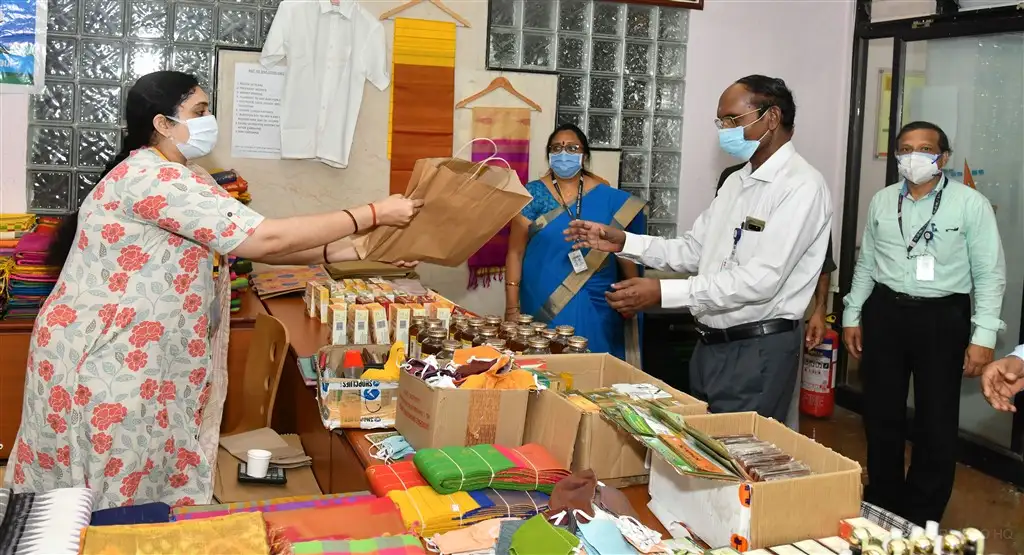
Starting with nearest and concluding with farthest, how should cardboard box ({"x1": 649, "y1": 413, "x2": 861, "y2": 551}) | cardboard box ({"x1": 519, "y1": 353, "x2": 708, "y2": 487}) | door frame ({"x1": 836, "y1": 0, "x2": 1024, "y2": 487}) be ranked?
cardboard box ({"x1": 649, "y1": 413, "x2": 861, "y2": 551}) < cardboard box ({"x1": 519, "y1": 353, "x2": 708, "y2": 487}) < door frame ({"x1": 836, "y1": 0, "x2": 1024, "y2": 487})

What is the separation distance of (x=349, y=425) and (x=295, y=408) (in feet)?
3.01

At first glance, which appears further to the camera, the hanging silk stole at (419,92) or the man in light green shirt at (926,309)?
→ the hanging silk stole at (419,92)

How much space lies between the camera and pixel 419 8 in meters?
4.62

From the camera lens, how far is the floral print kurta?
2184mm

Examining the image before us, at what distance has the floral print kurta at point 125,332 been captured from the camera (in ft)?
7.16

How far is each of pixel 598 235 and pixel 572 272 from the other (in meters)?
0.67

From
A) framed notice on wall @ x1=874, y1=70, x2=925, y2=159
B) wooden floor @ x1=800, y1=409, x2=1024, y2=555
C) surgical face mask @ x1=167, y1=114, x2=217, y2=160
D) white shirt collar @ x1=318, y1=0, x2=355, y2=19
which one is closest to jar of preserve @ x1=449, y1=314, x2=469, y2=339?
surgical face mask @ x1=167, y1=114, x2=217, y2=160

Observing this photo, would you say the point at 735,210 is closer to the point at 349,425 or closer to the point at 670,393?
the point at 670,393

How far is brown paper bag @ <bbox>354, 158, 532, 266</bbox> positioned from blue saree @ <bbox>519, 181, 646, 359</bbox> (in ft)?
4.68

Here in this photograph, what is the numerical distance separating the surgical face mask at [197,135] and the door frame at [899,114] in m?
3.67

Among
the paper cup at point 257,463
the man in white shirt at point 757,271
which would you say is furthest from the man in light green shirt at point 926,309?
the paper cup at point 257,463

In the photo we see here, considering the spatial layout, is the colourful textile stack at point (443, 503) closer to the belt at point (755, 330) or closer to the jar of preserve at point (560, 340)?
the jar of preserve at point (560, 340)

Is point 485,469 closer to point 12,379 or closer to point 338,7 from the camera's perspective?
point 12,379

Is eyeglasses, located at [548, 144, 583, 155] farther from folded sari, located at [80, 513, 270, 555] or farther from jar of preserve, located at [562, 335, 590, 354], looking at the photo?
folded sari, located at [80, 513, 270, 555]
